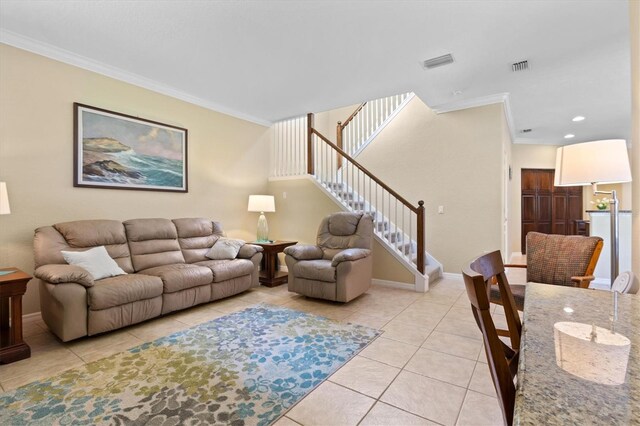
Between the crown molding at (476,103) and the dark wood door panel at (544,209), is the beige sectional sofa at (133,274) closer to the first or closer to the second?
the crown molding at (476,103)

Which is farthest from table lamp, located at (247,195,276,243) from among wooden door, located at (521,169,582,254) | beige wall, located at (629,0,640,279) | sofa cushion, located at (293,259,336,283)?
wooden door, located at (521,169,582,254)

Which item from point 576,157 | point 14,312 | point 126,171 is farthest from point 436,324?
point 126,171

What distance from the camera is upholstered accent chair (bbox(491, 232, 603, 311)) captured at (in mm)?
2388

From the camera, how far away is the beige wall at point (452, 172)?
179 inches

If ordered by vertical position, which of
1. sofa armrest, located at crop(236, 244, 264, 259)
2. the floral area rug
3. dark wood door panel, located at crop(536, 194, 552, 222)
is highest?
dark wood door panel, located at crop(536, 194, 552, 222)

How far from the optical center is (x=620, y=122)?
5.70m

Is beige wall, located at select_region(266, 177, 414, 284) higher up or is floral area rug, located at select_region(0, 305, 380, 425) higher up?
beige wall, located at select_region(266, 177, 414, 284)

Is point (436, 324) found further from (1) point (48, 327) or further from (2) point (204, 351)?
(1) point (48, 327)

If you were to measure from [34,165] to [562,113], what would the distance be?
294 inches

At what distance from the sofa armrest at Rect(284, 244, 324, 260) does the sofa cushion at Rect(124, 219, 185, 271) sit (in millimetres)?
1335

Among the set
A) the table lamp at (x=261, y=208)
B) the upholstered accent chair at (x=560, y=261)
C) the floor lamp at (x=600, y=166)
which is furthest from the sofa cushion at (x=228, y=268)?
the floor lamp at (x=600, y=166)

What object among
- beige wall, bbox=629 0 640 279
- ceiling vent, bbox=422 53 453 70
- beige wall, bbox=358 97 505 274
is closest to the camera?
beige wall, bbox=629 0 640 279

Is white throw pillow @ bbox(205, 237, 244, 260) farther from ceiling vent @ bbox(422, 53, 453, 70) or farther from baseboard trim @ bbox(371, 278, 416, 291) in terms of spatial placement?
ceiling vent @ bbox(422, 53, 453, 70)

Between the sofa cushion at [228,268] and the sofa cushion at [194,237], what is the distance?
0.61 feet
